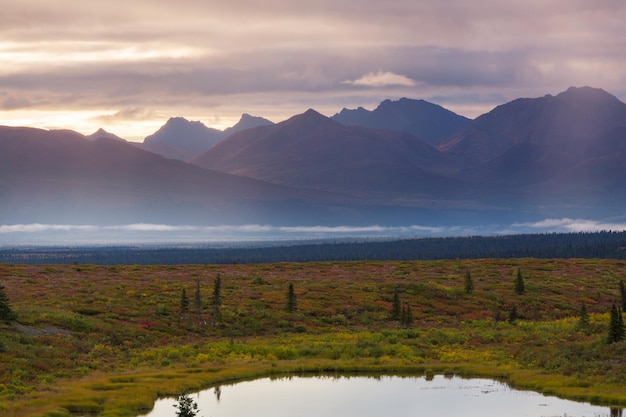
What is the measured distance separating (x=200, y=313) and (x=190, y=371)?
2491 cm

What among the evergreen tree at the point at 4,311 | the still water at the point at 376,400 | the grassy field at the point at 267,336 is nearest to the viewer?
the still water at the point at 376,400

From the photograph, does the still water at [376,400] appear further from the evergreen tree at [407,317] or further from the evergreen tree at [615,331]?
the evergreen tree at [407,317]

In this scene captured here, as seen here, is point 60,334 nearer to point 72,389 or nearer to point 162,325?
point 162,325

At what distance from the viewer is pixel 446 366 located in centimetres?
6291

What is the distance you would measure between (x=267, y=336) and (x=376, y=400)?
86.0 ft

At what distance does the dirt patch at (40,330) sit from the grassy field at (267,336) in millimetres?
190

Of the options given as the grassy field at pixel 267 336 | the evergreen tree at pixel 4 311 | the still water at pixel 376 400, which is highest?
the evergreen tree at pixel 4 311

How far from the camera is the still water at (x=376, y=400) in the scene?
163 ft

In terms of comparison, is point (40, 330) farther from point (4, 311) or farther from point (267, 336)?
point (267, 336)

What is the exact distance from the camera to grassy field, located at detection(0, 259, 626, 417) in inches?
2153

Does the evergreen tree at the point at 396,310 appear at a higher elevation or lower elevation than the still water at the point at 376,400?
higher

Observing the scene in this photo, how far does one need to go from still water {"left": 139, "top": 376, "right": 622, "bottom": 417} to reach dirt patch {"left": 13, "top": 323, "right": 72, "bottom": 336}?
56.1 ft

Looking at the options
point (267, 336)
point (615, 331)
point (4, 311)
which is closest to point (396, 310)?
point (267, 336)

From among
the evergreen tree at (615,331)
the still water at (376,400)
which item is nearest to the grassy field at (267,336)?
the evergreen tree at (615,331)
